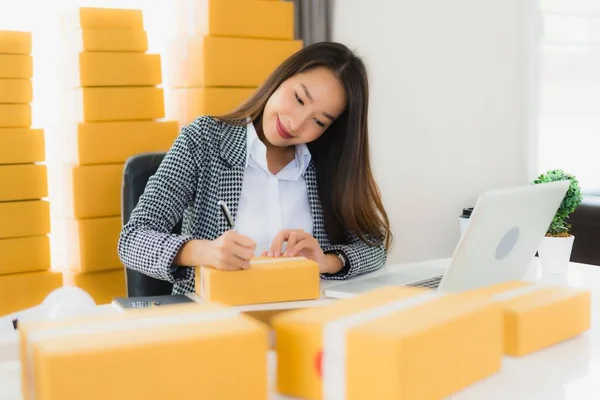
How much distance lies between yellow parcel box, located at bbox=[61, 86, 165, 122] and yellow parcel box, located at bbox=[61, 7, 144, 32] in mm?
208

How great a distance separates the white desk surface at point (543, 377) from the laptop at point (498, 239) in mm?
164

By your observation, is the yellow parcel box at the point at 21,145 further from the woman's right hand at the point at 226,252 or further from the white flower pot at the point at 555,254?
the white flower pot at the point at 555,254

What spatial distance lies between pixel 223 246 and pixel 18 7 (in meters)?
1.86

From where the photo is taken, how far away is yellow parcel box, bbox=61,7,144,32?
97.7 inches

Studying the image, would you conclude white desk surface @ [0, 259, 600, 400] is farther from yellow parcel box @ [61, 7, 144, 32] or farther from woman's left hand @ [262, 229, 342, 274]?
yellow parcel box @ [61, 7, 144, 32]

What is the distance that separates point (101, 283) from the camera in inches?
101

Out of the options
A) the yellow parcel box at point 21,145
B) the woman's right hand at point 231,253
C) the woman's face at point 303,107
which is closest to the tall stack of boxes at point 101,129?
the yellow parcel box at point 21,145

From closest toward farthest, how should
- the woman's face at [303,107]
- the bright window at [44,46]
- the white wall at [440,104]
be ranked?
1. the woman's face at [303,107]
2. the bright window at [44,46]
3. the white wall at [440,104]

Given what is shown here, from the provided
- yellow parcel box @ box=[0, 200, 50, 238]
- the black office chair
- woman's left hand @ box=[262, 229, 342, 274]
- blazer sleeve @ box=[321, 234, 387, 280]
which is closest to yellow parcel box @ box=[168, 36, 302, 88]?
yellow parcel box @ box=[0, 200, 50, 238]

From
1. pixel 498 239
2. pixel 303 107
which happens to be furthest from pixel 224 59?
pixel 498 239

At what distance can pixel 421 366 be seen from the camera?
76cm

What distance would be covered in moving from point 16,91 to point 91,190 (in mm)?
397

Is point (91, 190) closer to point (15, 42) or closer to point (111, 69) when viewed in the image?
point (111, 69)

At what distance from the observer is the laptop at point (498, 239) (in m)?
1.07
